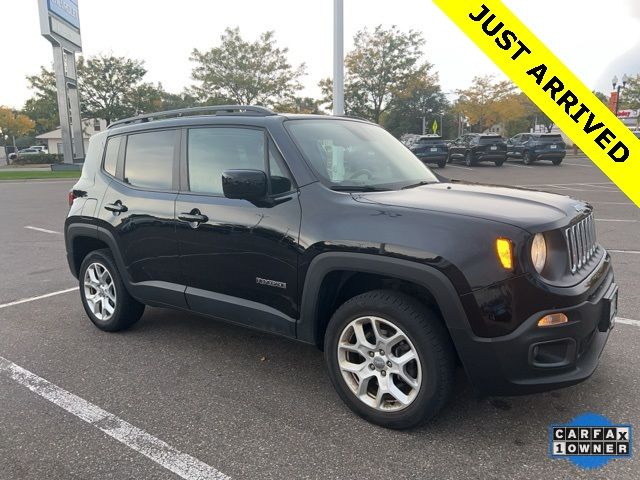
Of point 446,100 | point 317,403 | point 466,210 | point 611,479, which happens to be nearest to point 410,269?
point 466,210

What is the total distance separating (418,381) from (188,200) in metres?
2.08

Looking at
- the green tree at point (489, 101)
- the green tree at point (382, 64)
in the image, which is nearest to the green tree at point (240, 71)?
the green tree at point (382, 64)

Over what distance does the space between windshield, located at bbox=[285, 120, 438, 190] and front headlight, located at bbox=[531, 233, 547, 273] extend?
3.62 feet

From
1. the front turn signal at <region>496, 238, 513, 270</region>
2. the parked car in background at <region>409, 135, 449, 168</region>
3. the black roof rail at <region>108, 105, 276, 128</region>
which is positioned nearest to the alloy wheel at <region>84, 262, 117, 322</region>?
the black roof rail at <region>108, 105, 276, 128</region>

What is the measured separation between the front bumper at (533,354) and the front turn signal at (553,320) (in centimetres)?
2

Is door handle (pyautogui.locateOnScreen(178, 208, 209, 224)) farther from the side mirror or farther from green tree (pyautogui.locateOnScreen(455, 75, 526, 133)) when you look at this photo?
green tree (pyautogui.locateOnScreen(455, 75, 526, 133))

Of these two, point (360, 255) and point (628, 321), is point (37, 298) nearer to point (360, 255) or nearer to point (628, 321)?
point (360, 255)

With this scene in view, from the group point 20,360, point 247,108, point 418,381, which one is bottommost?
point 20,360

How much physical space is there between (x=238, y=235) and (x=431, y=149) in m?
22.7

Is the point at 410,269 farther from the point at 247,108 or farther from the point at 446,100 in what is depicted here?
the point at 446,100

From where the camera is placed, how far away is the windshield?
333cm

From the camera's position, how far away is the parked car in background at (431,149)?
81.3 ft

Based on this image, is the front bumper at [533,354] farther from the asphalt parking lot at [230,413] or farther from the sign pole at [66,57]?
the sign pole at [66,57]

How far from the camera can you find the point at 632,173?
5008 mm
